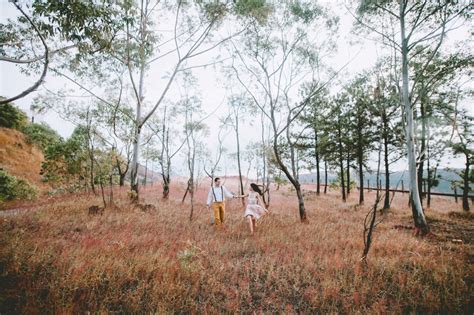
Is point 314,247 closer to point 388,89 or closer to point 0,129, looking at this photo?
point 388,89

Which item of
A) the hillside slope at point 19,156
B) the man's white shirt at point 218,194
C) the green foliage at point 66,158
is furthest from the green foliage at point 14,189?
the man's white shirt at point 218,194

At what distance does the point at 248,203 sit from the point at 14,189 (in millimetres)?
14250

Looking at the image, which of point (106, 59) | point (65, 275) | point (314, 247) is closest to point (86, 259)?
point (65, 275)

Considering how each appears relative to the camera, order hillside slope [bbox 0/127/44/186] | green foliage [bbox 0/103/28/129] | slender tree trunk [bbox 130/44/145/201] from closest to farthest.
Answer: slender tree trunk [bbox 130/44/145/201], hillside slope [bbox 0/127/44/186], green foliage [bbox 0/103/28/129]

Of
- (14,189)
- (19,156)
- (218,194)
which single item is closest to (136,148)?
(218,194)

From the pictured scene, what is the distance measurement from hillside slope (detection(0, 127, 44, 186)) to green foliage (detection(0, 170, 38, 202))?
11378 millimetres

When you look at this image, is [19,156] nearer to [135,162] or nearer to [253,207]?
[135,162]

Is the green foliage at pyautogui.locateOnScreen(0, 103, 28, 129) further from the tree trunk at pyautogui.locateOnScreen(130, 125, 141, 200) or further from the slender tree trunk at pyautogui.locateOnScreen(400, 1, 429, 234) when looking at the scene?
the slender tree trunk at pyautogui.locateOnScreen(400, 1, 429, 234)

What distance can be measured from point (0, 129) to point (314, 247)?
34.2 metres

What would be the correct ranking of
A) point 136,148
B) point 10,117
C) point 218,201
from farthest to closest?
1. point 10,117
2. point 136,148
3. point 218,201

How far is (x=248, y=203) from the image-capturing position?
7.82 m

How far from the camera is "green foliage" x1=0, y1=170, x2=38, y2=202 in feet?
36.9

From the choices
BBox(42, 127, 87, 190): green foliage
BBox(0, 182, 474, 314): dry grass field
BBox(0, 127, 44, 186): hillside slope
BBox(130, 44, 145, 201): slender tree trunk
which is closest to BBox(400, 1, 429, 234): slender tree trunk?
BBox(0, 182, 474, 314): dry grass field

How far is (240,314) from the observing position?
3.32 meters
